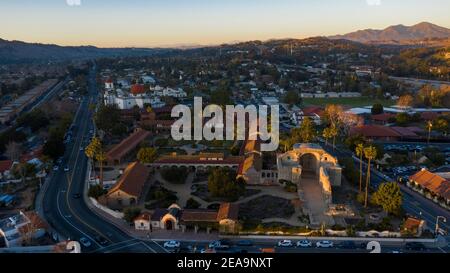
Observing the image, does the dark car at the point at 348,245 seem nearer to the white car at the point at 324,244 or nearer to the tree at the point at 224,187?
the white car at the point at 324,244

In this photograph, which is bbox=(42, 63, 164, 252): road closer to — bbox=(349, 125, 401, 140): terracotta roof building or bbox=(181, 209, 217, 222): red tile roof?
bbox=(181, 209, 217, 222): red tile roof

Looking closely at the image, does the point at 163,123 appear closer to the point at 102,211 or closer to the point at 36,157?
the point at 36,157

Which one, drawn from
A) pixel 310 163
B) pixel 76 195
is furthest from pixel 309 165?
pixel 76 195

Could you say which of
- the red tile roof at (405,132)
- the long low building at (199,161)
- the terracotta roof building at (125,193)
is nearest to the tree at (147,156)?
the long low building at (199,161)

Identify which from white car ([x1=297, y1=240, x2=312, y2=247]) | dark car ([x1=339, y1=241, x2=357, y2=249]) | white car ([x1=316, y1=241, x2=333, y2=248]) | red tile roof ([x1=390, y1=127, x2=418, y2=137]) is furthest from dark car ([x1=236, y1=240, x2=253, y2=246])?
red tile roof ([x1=390, y1=127, x2=418, y2=137])

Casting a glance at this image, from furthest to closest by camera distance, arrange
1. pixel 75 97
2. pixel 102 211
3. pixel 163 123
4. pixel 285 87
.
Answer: pixel 285 87 < pixel 75 97 < pixel 163 123 < pixel 102 211
